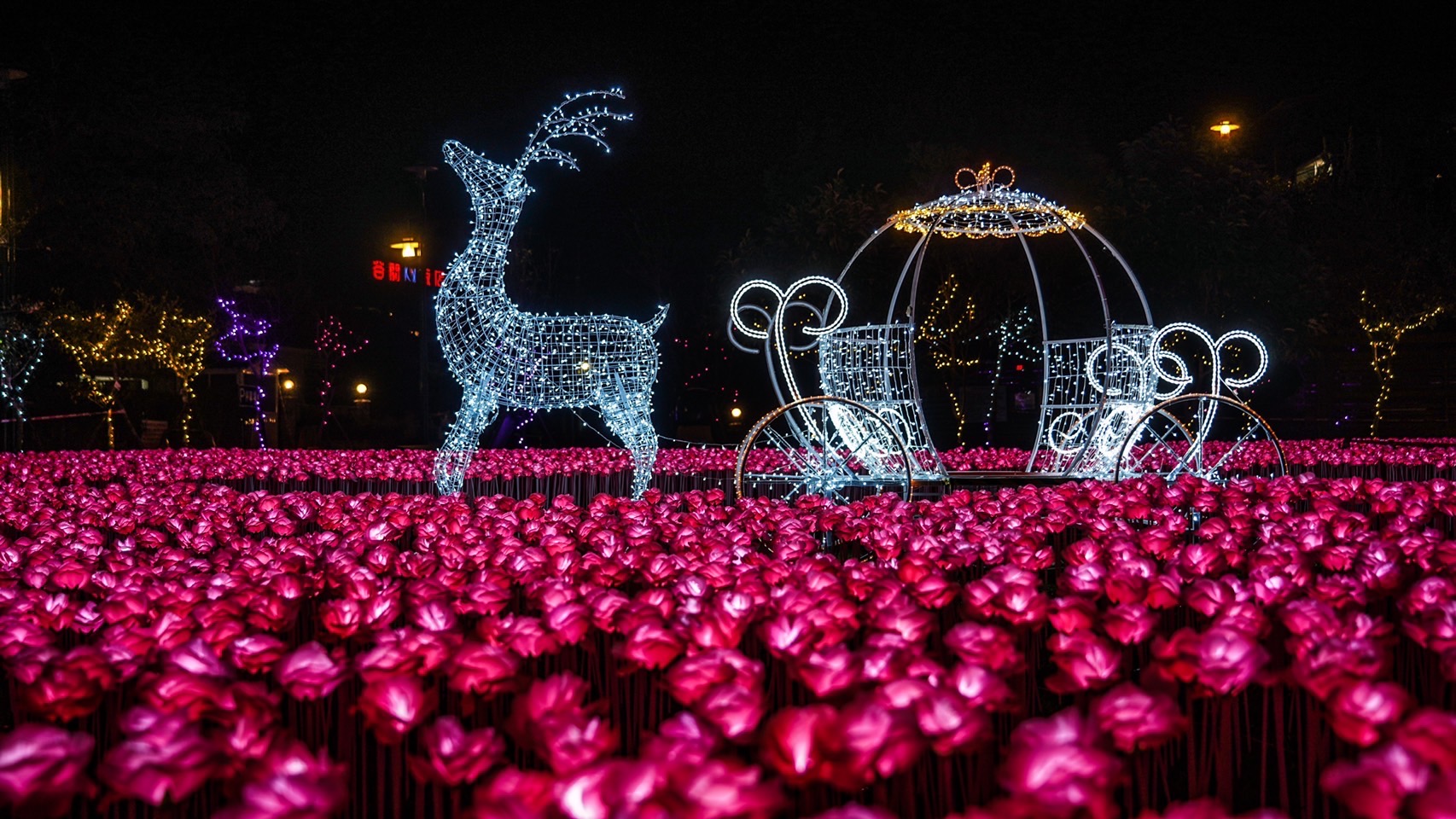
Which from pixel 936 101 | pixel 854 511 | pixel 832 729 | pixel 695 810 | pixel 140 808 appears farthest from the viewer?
pixel 936 101

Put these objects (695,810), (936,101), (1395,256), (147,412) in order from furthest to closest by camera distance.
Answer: (1395,256)
(147,412)
(936,101)
(695,810)

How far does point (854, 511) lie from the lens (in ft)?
15.4

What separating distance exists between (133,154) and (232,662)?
19.9 metres

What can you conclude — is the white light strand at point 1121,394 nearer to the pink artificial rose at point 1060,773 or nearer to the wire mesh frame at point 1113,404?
the wire mesh frame at point 1113,404

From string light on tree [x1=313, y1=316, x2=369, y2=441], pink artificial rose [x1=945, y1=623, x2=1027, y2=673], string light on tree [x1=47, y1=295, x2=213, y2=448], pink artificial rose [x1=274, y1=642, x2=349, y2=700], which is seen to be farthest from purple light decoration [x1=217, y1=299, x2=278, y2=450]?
pink artificial rose [x1=945, y1=623, x2=1027, y2=673]

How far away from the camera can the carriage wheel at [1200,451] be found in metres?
7.54

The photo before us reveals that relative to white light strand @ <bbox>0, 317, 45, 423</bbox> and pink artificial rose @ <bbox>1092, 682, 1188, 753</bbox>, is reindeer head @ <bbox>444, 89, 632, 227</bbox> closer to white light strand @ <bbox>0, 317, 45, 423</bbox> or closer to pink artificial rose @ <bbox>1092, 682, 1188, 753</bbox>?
pink artificial rose @ <bbox>1092, 682, 1188, 753</bbox>

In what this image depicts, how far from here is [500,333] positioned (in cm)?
830

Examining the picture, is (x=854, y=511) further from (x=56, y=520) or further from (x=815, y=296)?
(x=815, y=296)

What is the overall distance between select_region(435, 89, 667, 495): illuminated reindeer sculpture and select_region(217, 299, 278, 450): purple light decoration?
13966 millimetres

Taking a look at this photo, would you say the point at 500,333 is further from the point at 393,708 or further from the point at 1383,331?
the point at 1383,331

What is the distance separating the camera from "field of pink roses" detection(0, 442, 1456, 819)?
57.9 inches

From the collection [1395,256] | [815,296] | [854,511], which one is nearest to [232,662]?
[854,511]

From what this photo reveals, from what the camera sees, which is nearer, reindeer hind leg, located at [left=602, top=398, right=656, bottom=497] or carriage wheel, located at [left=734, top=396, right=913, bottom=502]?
carriage wheel, located at [left=734, top=396, right=913, bottom=502]
